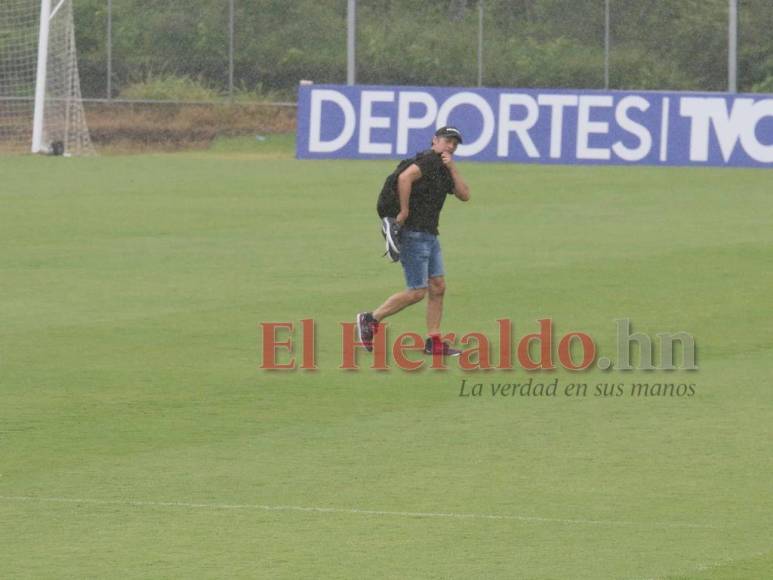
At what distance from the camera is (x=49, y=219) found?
2592cm

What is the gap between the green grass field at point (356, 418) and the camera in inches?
371

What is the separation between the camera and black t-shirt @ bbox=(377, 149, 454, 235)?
15.1 metres

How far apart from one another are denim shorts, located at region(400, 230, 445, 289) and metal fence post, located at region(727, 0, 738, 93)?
26487 millimetres

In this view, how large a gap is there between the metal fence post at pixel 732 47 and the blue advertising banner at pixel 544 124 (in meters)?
5.77

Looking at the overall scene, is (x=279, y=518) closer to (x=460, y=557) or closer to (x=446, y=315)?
(x=460, y=557)

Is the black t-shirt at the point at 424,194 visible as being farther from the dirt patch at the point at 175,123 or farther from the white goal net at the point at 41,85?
the dirt patch at the point at 175,123

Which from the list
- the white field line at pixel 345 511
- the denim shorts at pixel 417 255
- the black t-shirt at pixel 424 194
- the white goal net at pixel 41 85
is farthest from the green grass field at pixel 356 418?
the white goal net at pixel 41 85

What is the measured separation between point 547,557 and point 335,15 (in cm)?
3891

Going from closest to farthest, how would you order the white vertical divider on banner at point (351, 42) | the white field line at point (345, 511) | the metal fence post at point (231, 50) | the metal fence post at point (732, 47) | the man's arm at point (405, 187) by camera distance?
the white field line at point (345, 511) < the man's arm at point (405, 187) < the metal fence post at point (732, 47) < the white vertical divider on banner at point (351, 42) < the metal fence post at point (231, 50)

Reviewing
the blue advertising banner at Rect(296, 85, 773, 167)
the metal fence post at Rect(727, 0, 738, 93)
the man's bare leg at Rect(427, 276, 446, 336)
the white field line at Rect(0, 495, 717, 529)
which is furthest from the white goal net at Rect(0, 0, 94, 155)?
the white field line at Rect(0, 495, 717, 529)

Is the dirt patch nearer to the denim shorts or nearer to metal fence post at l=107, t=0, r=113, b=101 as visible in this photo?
metal fence post at l=107, t=0, r=113, b=101

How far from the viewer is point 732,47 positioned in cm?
4062

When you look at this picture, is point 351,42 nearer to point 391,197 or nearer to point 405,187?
point 391,197

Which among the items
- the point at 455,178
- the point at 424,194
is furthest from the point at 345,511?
the point at 455,178
